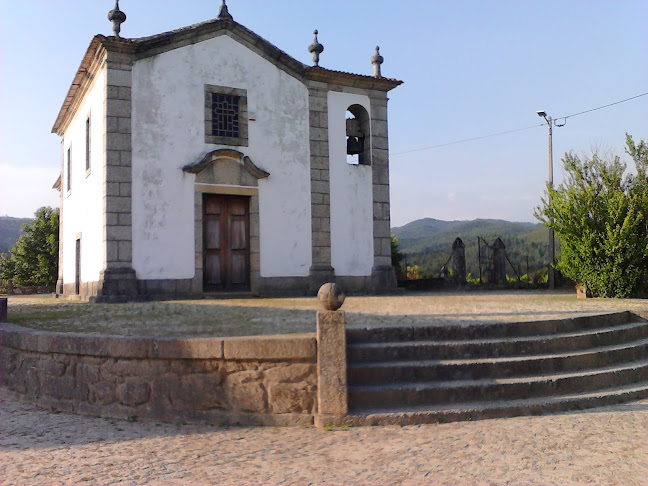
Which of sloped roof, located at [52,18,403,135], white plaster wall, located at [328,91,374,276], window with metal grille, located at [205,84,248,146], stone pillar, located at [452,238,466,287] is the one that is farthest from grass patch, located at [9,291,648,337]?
stone pillar, located at [452,238,466,287]

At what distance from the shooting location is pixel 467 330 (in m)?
6.07

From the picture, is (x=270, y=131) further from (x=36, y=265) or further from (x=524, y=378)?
(x=36, y=265)

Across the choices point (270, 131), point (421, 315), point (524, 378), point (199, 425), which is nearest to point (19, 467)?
point (199, 425)

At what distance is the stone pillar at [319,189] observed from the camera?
13.6 m

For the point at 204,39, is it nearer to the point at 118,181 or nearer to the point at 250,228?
the point at 118,181

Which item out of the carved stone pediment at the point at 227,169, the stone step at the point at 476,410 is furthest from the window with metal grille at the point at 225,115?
the stone step at the point at 476,410

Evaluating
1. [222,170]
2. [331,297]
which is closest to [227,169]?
[222,170]

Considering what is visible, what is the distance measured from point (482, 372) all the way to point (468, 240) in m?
35.2

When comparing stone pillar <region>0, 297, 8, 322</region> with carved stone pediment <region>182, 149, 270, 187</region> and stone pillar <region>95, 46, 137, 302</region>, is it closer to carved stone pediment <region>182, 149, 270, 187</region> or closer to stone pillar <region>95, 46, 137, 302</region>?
stone pillar <region>95, 46, 137, 302</region>

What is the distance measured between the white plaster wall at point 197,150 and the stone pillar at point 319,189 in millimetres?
167

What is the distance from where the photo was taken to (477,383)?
542cm

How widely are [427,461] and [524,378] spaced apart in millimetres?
1977

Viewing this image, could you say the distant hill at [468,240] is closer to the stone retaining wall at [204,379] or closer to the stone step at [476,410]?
the stone step at [476,410]

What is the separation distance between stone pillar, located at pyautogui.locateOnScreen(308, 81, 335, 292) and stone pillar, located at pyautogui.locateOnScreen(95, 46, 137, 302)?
13.7ft
